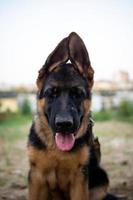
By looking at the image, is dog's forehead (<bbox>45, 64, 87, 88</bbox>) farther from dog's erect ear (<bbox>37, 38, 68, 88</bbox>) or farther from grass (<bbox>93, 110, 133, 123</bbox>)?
grass (<bbox>93, 110, 133, 123</bbox>)

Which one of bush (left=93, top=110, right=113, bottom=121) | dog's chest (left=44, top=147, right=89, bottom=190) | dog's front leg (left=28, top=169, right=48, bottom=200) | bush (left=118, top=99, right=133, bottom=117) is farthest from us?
bush (left=118, top=99, right=133, bottom=117)

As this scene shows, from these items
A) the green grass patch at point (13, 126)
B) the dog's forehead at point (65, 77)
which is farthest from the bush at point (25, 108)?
the dog's forehead at point (65, 77)

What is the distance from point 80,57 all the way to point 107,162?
2677 mm

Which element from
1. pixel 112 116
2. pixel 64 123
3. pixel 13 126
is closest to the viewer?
pixel 64 123

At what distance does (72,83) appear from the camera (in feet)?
14.6

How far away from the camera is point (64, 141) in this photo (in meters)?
4.40

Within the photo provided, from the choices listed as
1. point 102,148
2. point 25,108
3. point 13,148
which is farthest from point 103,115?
point 13,148

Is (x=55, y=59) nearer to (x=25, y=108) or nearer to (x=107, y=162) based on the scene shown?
(x=107, y=162)

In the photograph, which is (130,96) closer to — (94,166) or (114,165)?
(114,165)

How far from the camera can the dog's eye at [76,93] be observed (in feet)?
14.6

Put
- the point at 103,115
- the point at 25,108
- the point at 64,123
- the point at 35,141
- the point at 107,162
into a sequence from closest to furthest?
1. the point at 64,123
2. the point at 35,141
3. the point at 107,162
4. the point at 25,108
5. the point at 103,115

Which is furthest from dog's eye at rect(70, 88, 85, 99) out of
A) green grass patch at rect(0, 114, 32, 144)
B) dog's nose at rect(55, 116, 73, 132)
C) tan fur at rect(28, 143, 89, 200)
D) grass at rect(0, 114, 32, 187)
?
green grass patch at rect(0, 114, 32, 144)

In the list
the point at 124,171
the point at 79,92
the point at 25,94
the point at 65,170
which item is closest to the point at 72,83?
the point at 79,92

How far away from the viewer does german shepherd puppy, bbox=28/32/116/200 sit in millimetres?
4383
